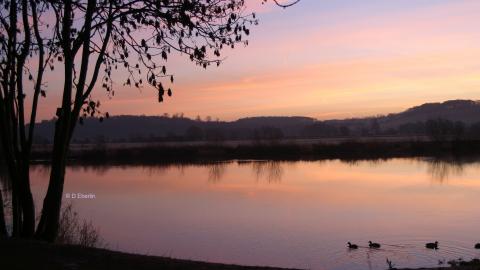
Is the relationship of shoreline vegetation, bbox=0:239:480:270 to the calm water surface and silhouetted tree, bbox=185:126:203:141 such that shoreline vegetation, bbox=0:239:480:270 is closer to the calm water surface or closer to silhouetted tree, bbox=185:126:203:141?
Answer: the calm water surface

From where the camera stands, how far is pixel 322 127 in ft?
412

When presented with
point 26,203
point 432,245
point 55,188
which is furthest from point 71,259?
point 432,245

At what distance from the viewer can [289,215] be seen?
687 inches

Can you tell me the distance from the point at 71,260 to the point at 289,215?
1206cm

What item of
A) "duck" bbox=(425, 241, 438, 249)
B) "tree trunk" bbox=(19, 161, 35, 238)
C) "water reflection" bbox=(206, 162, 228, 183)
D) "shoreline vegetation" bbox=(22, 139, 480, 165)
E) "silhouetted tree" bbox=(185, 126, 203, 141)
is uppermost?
"silhouetted tree" bbox=(185, 126, 203, 141)

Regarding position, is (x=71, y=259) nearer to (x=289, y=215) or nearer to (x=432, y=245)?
(x=432, y=245)

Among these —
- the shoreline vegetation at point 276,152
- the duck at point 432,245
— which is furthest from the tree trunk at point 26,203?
the shoreline vegetation at point 276,152

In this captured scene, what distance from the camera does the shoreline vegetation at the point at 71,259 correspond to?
561 centimetres

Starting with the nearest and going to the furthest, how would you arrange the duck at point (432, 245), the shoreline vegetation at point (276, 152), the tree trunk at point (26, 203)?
the tree trunk at point (26, 203), the duck at point (432, 245), the shoreline vegetation at point (276, 152)

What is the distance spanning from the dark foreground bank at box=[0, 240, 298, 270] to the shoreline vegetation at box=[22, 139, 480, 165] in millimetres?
38648

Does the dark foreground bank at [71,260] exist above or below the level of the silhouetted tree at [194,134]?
below

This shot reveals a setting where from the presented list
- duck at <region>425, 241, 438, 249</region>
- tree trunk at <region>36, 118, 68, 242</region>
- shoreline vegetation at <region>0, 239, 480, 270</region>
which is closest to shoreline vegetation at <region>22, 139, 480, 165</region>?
duck at <region>425, 241, 438, 249</region>

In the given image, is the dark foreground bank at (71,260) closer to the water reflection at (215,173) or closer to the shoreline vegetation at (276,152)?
the water reflection at (215,173)

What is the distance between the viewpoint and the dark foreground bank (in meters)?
5.59
